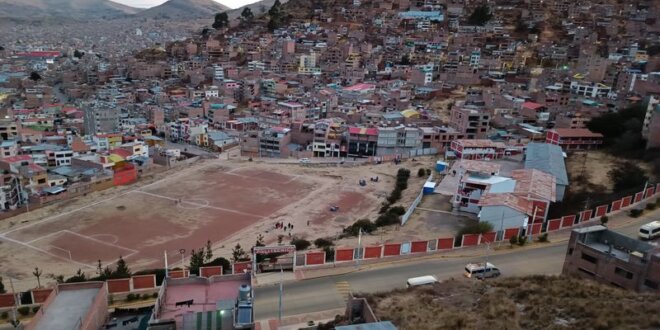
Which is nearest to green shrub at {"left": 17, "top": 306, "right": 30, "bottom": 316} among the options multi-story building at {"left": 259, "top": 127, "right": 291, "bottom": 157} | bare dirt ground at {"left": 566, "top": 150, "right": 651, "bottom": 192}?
bare dirt ground at {"left": 566, "top": 150, "right": 651, "bottom": 192}

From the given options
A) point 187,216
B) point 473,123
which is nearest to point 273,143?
point 187,216

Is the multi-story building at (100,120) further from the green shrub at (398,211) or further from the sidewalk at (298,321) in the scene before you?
the sidewalk at (298,321)

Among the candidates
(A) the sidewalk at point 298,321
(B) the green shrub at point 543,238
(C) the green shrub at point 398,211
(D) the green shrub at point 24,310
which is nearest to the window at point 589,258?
(B) the green shrub at point 543,238

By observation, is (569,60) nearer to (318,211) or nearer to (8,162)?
(318,211)

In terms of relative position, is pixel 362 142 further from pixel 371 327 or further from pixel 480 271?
pixel 371 327

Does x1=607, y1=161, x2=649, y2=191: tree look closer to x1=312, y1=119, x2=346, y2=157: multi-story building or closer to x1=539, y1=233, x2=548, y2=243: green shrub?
x1=539, y1=233, x2=548, y2=243: green shrub

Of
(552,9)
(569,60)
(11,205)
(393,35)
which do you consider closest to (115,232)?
(11,205)
